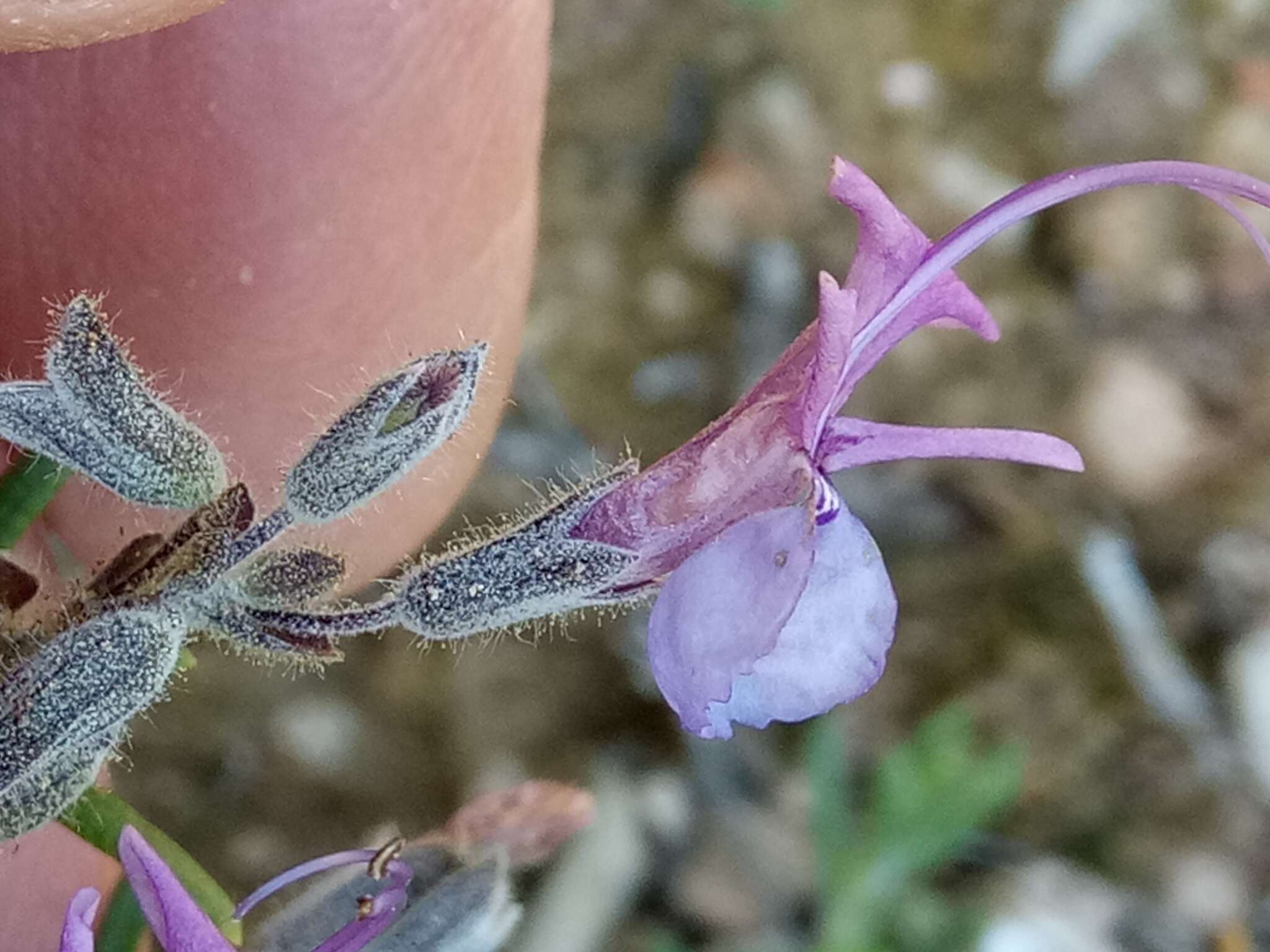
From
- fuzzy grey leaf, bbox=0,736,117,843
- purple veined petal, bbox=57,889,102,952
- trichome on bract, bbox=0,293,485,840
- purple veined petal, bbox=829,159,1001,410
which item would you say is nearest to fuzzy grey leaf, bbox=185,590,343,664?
trichome on bract, bbox=0,293,485,840

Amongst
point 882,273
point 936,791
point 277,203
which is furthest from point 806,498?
point 936,791

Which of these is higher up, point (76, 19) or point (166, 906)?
point (76, 19)

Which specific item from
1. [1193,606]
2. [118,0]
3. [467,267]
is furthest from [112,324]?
[1193,606]

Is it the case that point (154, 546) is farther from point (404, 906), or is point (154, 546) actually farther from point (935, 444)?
point (935, 444)

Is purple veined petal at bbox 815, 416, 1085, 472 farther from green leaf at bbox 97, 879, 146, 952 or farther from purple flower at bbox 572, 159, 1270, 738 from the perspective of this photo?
green leaf at bbox 97, 879, 146, 952

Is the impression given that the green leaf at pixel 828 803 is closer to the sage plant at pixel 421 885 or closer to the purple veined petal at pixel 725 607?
the sage plant at pixel 421 885

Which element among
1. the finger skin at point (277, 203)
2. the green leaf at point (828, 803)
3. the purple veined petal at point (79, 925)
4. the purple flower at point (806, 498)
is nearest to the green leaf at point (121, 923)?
the purple veined petal at point (79, 925)
